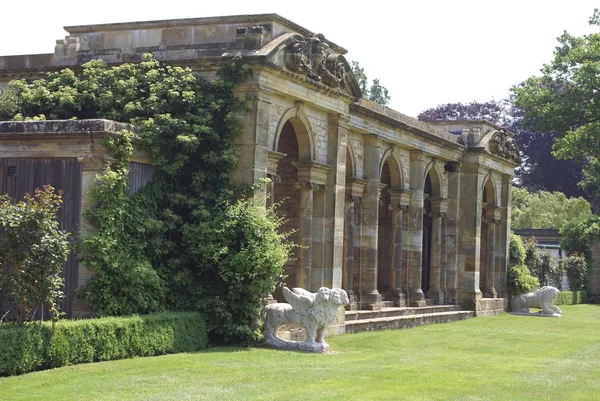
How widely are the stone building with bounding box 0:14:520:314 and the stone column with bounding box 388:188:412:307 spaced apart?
43 mm

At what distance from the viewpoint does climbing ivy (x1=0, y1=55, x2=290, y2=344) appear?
19.6 metres

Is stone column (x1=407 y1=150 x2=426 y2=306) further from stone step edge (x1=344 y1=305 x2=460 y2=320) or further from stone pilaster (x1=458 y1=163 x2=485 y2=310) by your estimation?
stone pilaster (x1=458 y1=163 x2=485 y2=310)

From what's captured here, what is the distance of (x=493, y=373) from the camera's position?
18719 millimetres

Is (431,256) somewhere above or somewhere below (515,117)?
below

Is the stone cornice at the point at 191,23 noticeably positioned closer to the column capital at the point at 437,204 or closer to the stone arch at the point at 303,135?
the stone arch at the point at 303,135

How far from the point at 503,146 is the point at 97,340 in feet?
85.1

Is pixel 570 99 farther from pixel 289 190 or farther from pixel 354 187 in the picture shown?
pixel 289 190

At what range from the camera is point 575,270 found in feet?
168

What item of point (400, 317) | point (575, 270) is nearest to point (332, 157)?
point (400, 317)

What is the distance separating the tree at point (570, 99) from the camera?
43.6m

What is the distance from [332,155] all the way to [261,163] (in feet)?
13.0

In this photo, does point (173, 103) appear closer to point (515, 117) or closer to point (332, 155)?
point (332, 155)

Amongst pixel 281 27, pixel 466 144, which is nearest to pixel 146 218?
pixel 281 27

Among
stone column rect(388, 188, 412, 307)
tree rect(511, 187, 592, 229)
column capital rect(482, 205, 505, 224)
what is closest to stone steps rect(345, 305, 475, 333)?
stone column rect(388, 188, 412, 307)
